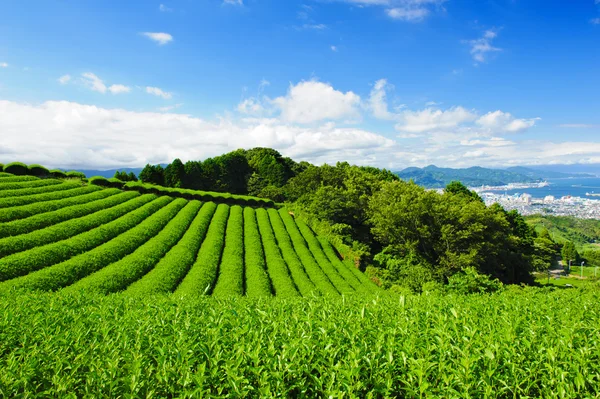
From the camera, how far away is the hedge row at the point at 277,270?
60.2ft

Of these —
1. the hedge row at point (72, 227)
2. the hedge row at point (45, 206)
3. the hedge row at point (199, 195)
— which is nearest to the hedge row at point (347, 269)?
the hedge row at point (72, 227)

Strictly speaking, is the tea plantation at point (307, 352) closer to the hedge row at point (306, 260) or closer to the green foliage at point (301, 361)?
the green foliage at point (301, 361)

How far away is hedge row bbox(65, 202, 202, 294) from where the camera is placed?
1525cm

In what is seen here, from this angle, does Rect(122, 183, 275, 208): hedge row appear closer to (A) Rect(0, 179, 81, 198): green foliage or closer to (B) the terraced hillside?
(B) the terraced hillside

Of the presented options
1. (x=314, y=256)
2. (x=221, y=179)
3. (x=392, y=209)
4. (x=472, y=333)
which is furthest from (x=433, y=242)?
→ (x=221, y=179)

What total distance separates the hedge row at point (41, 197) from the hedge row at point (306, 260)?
20.2 metres

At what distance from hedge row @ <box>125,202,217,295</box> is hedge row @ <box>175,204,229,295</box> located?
0.42m

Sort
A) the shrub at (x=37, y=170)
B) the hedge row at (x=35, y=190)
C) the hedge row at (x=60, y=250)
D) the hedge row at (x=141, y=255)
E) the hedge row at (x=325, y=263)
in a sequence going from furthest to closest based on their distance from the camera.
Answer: the shrub at (x=37, y=170) < the hedge row at (x=35, y=190) < the hedge row at (x=325, y=263) < the hedge row at (x=141, y=255) < the hedge row at (x=60, y=250)

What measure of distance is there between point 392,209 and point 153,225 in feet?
77.1

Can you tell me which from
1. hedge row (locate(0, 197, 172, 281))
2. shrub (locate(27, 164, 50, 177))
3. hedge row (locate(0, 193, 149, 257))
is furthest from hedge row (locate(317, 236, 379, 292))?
shrub (locate(27, 164, 50, 177))

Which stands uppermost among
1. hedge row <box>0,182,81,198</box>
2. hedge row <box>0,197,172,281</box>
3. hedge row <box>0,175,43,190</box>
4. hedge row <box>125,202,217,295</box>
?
hedge row <box>0,175,43,190</box>

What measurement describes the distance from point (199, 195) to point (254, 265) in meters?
28.9

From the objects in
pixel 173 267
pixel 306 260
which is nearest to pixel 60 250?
pixel 173 267

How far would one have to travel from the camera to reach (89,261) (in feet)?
56.2
